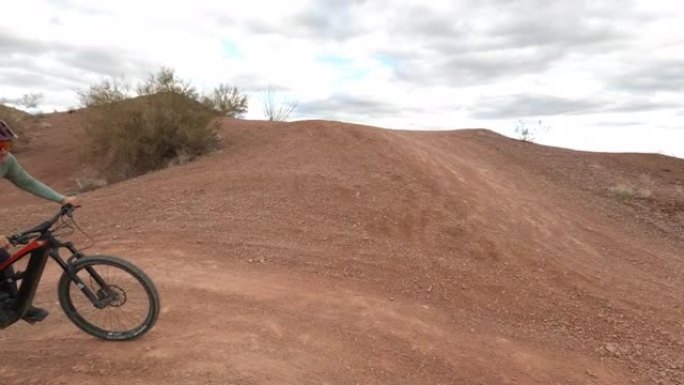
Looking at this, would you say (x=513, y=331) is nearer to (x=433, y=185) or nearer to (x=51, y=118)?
(x=433, y=185)

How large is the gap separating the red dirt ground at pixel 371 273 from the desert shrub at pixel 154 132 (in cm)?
129

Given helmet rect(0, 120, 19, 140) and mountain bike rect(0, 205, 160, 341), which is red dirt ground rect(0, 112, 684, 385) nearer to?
mountain bike rect(0, 205, 160, 341)

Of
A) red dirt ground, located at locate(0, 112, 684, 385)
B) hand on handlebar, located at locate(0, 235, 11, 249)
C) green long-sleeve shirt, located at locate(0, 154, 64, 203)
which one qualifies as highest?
green long-sleeve shirt, located at locate(0, 154, 64, 203)

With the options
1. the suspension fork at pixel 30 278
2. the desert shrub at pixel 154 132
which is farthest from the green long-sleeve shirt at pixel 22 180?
the desert shrub at pixel 154 132

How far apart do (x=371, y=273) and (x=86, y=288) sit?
300cm

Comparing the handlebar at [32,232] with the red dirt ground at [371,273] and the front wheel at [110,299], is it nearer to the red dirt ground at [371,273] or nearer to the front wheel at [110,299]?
the front wheel at [110,299]

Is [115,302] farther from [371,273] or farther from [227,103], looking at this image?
[227,103]

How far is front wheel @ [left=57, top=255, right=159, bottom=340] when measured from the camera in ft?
13.2

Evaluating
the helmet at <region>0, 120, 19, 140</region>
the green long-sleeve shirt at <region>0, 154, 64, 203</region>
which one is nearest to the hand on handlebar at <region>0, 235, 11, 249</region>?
the green long-sleeve shirt at <region>0, 154, 64, 203</region>

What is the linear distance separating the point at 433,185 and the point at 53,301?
5.36 m

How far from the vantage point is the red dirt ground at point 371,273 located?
420cm

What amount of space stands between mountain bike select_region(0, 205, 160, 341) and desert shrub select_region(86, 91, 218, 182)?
25.2ft

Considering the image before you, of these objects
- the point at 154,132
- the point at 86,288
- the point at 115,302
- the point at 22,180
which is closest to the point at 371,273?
the point at 115,302

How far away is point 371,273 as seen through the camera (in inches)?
238
